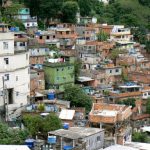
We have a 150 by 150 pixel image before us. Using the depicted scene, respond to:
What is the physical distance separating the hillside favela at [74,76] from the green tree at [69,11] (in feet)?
0.17

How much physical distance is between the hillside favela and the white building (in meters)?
0.05

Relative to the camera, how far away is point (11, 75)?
93.2 feet

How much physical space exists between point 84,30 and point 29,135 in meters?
24.7

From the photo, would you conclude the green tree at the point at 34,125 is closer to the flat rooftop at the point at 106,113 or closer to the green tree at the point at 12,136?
the green tree at the point at 12,136

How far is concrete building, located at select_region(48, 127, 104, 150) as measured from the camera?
21.3 m

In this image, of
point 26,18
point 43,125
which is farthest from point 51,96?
point 26,18

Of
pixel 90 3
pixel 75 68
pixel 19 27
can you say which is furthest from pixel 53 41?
pixel 90 3

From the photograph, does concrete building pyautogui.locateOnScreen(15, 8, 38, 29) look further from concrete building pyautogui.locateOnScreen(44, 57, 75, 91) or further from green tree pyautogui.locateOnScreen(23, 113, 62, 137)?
green tree pyautogui.locateOnScreen(23, 113, 62, 137)

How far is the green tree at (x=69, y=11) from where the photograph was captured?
159ft

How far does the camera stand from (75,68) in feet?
118

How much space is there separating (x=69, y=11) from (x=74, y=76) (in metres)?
14.3

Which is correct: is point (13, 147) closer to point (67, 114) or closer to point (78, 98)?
point (67, 114)

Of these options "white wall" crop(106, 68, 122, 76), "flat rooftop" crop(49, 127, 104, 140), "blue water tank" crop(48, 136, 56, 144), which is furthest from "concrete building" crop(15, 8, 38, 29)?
"blue water tank" crop(48, 136, 56, 144)

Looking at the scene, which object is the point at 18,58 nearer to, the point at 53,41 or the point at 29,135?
the point at 29,135
